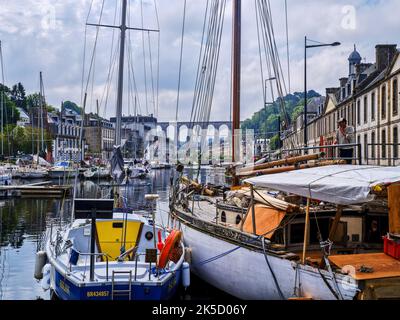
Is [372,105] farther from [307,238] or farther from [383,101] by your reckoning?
[307,238]

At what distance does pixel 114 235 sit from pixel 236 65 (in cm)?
935

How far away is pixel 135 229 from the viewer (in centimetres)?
1586

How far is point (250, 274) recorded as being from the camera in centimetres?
1189

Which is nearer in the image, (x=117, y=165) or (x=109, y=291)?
(x=109, y=291)

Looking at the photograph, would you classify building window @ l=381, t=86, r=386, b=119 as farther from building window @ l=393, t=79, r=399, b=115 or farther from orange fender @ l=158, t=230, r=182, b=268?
orange fender @ l=158, t=230, r=182, b=268

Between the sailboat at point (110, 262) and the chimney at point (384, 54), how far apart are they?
135 feet

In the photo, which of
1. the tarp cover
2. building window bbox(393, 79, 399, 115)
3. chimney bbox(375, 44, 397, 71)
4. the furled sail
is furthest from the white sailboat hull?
chimney bbox(375, 44, 397, 71)

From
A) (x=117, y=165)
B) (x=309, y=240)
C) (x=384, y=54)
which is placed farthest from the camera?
(x=384, y=54)

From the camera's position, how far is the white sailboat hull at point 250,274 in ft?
31.9

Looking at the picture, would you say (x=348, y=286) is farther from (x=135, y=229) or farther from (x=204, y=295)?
(x=135, y=229)

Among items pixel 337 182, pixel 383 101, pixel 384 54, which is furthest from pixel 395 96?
pixel 337 182

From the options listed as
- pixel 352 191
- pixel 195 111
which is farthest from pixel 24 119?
pixel 352 191

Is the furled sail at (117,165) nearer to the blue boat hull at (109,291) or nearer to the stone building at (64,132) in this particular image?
the blue boat hull at (109,291)
